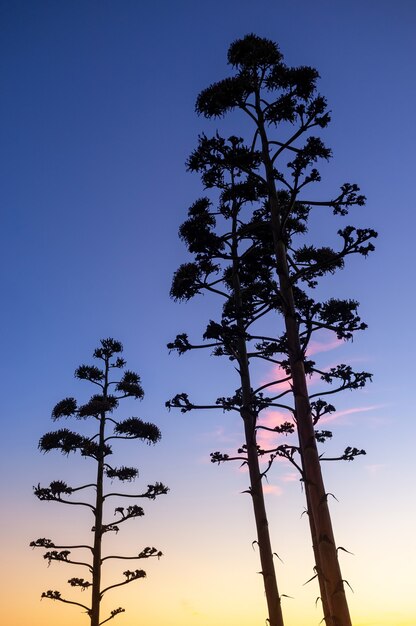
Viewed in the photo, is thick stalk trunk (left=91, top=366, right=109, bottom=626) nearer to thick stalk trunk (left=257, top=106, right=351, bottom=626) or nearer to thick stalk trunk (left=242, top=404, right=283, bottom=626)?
thick stalk trunk (left=242, top=404, right=283, bottom=626)

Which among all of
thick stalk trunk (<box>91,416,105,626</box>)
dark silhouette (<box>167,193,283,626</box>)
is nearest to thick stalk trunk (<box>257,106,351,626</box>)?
dark silhouette (<box>167,193,283,626</box>)

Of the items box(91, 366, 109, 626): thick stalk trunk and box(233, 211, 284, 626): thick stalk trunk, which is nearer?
box(233, 211, 284, 626): thick stalk trunk

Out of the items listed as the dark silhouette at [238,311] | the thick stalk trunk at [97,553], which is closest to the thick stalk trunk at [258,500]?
the dark silhouette at [238,311]

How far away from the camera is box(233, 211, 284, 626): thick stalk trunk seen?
11.0 m

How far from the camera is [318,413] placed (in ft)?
42.5

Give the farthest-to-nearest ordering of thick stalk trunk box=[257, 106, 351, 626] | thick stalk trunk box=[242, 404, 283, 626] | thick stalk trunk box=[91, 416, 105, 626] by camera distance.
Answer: thick stalk trunk box=[91, 416, 105, 626] < thick stalk trunk box=[242, 404, 283, 626] < thick stalk trunk box=[257, 106, 351, 626]

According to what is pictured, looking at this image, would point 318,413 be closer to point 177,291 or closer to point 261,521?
point 261,521

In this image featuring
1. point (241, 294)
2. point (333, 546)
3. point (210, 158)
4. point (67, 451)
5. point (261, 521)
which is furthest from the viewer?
point (67, 451)

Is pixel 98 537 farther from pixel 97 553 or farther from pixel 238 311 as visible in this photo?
pixel 238 311

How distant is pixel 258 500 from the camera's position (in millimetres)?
11914

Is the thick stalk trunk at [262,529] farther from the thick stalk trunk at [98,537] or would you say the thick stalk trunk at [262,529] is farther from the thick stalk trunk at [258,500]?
the thick stalk trunk at [98,537]

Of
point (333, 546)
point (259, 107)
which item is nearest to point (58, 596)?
point (333, 546)

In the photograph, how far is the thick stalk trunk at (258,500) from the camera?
432 inches

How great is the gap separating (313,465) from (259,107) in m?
7.40
